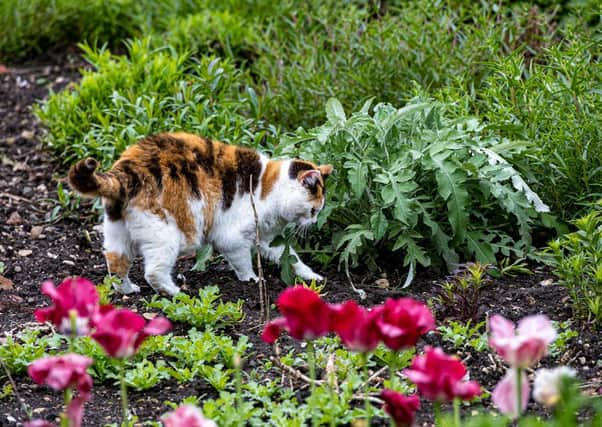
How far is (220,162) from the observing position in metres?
5.05

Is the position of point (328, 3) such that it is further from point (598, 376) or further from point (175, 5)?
point (598, 376)

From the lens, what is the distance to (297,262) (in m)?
5.03

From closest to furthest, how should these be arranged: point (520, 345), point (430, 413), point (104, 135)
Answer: point (520, 345), point (430, 413), point (104, 135)

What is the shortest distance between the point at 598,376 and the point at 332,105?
2176 mm

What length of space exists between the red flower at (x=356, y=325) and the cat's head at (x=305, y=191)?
2517 mm

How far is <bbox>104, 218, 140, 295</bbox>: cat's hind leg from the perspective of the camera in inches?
189

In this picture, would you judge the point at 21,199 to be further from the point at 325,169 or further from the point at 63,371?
the point at 63,371

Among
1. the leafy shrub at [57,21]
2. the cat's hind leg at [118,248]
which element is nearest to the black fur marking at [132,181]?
the cat's hind leg at [118,248]

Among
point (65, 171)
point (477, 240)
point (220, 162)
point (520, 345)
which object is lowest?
point (65, 171)

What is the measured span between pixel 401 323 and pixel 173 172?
262 centimetres

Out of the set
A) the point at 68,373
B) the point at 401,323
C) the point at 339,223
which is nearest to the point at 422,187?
the point at 339,223

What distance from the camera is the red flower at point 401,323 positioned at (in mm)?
2395

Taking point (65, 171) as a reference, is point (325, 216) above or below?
above

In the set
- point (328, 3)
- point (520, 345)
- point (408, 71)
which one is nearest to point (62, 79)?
point (328, 3)
